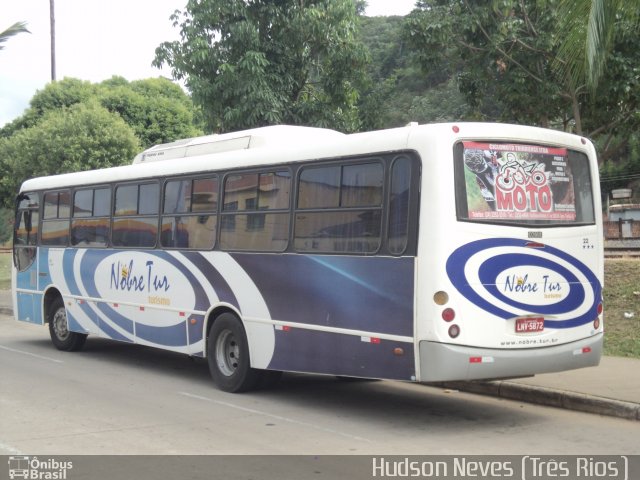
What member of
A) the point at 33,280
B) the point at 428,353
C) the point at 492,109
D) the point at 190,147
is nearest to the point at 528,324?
the point at 428,353

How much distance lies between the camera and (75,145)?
28.0 meters

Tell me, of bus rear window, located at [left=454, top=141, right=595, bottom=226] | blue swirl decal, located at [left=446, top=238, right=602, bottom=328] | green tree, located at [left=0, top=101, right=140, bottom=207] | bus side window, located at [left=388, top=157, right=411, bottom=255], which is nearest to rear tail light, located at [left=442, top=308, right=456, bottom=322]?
blue swirl decal, located at [left=446, top=238, right=602, bottom=328]

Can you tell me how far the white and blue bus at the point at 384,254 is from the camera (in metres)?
8.23

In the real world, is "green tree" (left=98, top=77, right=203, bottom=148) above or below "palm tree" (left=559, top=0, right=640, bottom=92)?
above

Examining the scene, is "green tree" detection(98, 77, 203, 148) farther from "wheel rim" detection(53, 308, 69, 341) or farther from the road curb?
the road curb

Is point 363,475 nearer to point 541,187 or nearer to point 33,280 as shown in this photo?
point 541,187

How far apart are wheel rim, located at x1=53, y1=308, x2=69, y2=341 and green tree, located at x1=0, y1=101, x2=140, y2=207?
13.7 meters

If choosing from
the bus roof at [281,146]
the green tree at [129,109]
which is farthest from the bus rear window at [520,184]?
the green tree at [129,109]

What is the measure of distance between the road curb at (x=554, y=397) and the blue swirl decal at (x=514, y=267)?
967mm

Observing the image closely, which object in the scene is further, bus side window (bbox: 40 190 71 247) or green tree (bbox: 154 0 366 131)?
green tree (bbox: 154 0 366 131)

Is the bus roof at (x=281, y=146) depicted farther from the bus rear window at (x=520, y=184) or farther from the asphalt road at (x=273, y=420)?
the asphalt road at (x=273, y=420)

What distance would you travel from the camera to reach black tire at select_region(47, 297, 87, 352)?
14.6 meters

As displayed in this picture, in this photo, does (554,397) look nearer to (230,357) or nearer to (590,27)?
(230,357)

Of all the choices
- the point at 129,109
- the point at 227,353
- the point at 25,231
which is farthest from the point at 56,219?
the point at 129,109
